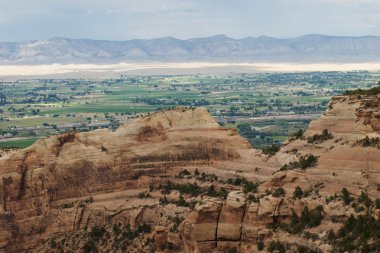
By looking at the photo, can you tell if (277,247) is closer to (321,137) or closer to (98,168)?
(321,137)

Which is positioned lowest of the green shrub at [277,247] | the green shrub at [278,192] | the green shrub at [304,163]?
the green shrub at [277,247]

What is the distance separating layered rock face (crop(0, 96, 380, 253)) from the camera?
5259 cm

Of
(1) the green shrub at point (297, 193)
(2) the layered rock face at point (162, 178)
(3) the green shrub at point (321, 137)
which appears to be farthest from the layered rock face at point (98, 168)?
(1) the green shrub at point (297, 193)

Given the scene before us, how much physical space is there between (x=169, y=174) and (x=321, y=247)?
78.6 ft

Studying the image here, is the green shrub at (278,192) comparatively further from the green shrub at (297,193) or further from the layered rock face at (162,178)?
the green shrub at (297,193)

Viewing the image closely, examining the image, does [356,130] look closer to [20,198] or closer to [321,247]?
[321,247]

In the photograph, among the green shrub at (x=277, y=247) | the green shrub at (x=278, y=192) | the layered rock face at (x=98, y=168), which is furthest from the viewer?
the layered rock face at (x=98, y=168)

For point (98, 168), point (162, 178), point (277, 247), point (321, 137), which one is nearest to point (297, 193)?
point (277, 247)

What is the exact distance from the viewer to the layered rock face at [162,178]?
5259 cm

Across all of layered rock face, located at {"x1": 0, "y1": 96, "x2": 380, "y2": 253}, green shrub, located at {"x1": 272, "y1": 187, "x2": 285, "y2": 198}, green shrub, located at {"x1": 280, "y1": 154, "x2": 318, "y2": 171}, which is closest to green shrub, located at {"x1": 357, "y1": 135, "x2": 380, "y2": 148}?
layered rock face, located at {"x1": 0, "y1": 96, "x2": 380, "y2": 253}

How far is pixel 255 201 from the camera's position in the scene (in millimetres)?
51594

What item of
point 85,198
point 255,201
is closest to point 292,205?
point 255,201

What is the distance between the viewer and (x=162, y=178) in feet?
223

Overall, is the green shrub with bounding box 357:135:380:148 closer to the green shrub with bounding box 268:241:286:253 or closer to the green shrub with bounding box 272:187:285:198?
the green shrub with bounding box 272:187:285:198
